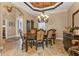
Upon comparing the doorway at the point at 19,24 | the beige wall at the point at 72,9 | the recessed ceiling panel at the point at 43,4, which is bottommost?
the doorway at the point at 19,24

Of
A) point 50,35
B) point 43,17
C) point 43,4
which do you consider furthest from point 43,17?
point 50,35

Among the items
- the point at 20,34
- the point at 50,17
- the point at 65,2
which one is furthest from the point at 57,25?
the point at 20,34

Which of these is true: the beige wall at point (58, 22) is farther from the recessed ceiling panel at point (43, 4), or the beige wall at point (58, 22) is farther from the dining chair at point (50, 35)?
the recessed ceiling panel at point (43, 4)

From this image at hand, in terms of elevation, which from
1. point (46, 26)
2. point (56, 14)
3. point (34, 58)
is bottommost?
point (34, 58)

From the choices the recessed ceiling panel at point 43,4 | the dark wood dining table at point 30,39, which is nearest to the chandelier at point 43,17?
the recessed ceiling panel at point 43,4

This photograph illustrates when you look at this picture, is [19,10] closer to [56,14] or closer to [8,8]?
[8,8]

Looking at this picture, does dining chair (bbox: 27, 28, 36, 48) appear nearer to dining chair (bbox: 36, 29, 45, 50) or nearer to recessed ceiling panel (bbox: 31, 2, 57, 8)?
dining chair (bbox: 36, 29, 45, 50)

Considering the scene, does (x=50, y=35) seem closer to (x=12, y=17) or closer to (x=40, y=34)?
(x=40, y=34)

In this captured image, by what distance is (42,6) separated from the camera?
397 centimetres

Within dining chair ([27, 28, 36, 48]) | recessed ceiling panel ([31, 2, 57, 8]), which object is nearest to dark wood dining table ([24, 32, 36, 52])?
dining chair ([27, 28, 36, 48])

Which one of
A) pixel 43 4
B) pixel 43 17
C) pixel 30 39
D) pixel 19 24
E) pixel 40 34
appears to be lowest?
pixel 30 39

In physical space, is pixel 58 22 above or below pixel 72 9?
below

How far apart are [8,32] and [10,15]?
0.35m

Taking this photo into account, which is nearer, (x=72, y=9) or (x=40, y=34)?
(x=72, y=9)
